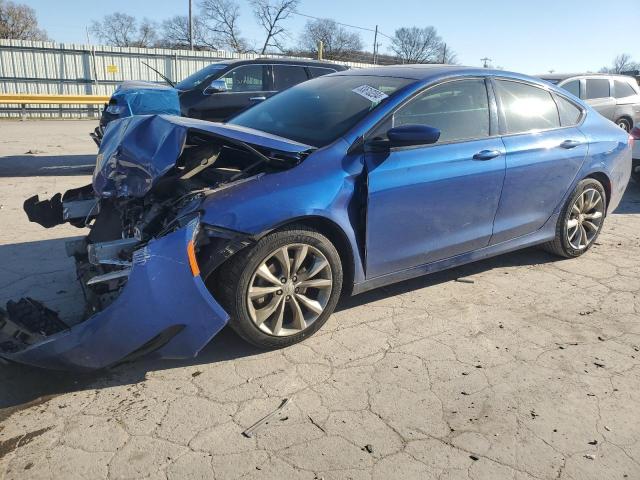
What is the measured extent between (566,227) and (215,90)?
6485mm

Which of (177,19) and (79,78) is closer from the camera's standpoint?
(79,78)

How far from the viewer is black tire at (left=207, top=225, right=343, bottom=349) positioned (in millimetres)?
2969

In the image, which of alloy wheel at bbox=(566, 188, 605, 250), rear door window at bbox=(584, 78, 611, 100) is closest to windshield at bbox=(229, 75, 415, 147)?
alloy wheel at bbox=(566, 188, 605, 250)

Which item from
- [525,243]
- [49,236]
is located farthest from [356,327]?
[49,236]

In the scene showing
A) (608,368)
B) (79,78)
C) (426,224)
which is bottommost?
(608,368)

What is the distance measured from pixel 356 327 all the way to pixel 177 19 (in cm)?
7526

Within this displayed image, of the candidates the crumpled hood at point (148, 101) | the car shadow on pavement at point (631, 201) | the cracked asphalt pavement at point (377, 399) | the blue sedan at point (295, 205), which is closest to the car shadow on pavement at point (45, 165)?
the crumpled hood at point (148, 101)

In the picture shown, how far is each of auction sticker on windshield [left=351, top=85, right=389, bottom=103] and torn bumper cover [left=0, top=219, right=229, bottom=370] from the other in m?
1.69

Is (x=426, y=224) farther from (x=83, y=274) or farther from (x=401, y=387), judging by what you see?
(x=83, y=274)

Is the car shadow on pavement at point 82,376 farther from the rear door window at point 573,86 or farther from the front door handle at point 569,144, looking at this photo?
the rear door window at point 573,86

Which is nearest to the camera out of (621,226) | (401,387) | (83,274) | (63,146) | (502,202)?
(401,387)

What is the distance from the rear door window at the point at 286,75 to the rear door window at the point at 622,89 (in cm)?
780

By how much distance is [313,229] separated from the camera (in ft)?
10.6

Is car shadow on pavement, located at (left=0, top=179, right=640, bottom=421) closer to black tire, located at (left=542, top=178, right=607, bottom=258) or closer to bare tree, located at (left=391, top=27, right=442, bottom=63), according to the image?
black tire, located at (left=542, top=178, right=607, bottom=258)
